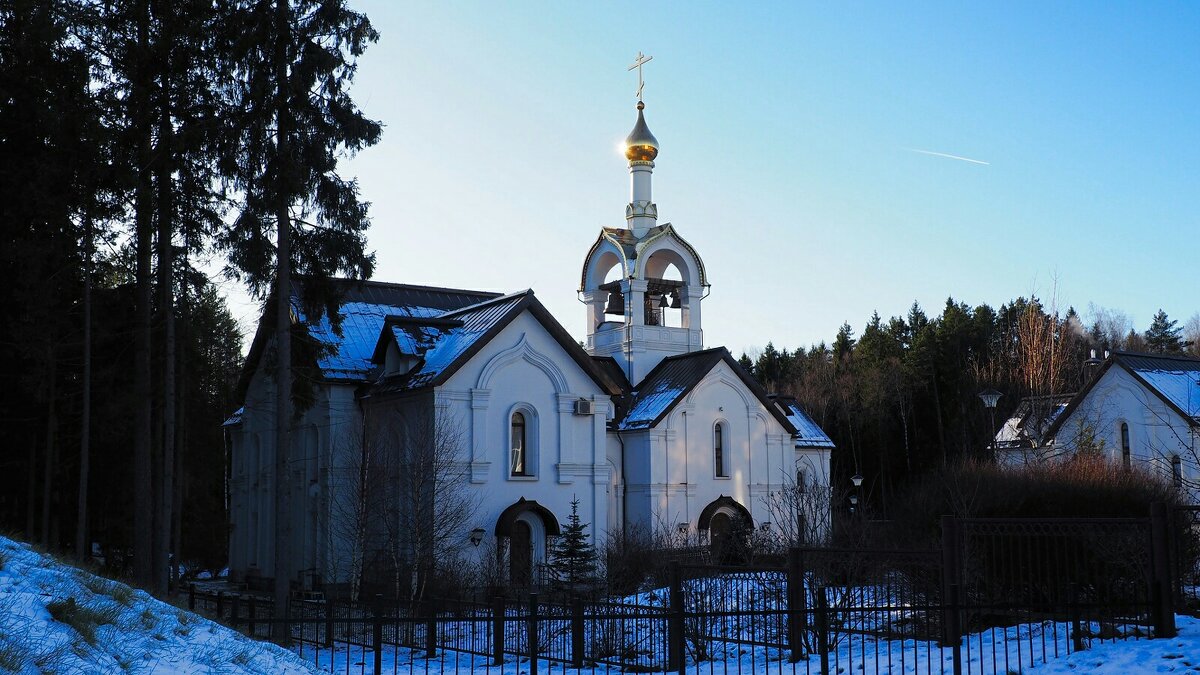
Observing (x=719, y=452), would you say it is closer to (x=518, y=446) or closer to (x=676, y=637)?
(x=518, y=446)

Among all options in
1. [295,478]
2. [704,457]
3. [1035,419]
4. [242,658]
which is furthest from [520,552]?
[242,658]

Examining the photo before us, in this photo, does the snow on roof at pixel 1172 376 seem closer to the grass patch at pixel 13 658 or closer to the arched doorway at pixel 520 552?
the arched doorway at pixel 520 552

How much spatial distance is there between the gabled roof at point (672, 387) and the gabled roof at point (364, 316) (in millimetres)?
6216

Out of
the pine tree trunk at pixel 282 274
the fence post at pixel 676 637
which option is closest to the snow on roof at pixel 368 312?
the pine tree trunk at pixel 282 274

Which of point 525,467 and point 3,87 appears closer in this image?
point 3,87

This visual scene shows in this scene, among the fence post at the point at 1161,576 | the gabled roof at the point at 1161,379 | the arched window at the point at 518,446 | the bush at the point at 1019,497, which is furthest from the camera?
the gabled roof at the point at 1161,379

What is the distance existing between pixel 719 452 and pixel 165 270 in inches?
754

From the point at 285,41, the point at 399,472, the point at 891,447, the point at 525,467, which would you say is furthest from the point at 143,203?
the point at 891,447

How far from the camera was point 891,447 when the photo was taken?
205 feet

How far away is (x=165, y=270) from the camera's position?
21719 mm

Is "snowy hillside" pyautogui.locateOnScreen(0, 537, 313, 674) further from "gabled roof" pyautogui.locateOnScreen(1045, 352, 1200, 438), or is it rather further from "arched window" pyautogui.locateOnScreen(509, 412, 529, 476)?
"gabled roof" pyautogui.locateOnScreen(1045, 352, 1200, 438)

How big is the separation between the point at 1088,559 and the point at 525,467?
17.2 m

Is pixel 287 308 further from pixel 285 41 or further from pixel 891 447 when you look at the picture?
pixel 891 447

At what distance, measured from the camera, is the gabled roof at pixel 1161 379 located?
1441 inches
